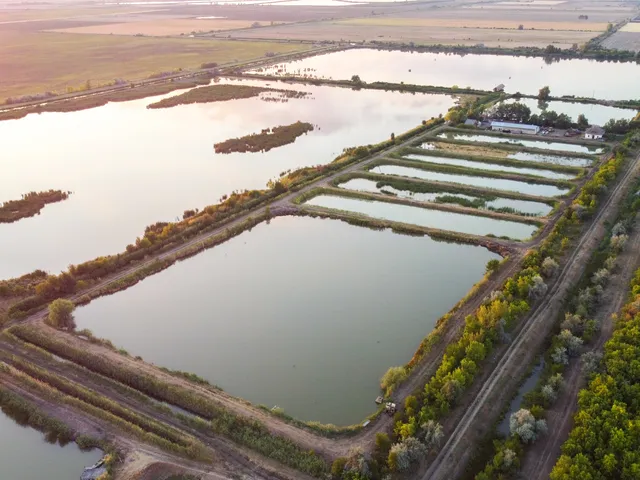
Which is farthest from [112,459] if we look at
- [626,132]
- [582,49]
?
[582,49]

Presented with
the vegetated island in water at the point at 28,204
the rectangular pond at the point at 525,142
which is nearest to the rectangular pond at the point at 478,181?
the rectangular pond at the point at 525,142

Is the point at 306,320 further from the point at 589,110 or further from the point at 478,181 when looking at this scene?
the point at 589,110

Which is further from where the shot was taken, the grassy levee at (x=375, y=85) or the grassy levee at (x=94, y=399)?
the grassy levee at (x=375, y=85)

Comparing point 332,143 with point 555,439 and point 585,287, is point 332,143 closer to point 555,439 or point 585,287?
point 585,287

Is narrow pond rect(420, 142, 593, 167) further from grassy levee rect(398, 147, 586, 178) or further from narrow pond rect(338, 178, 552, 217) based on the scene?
narrow pond rect(338, 178, 552, 217)

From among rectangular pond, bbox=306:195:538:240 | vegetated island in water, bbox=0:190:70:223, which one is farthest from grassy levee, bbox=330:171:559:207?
vegetated island in water, bbox=0:190:70:223

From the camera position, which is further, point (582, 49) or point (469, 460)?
point (582, 49)

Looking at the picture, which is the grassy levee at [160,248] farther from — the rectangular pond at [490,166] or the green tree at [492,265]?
the green tree at [492,265]

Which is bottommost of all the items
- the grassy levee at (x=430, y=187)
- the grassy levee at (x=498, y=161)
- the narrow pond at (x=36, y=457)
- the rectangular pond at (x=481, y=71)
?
the narrow pond at (x=36, y=457)
